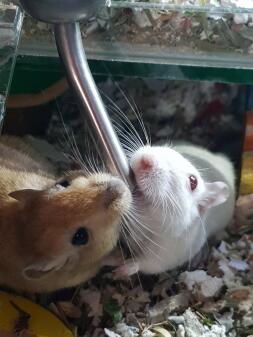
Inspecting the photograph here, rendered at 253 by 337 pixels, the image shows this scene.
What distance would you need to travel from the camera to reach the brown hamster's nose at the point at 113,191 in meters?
1.66

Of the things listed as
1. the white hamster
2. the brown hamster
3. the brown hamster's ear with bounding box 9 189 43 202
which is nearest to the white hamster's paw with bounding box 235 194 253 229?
the white hamster

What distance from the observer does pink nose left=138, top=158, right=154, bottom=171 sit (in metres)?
1.75

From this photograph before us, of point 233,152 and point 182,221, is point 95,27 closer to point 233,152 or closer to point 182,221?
point 182,221

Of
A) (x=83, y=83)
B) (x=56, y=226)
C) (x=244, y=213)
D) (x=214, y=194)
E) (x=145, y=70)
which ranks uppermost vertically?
(x=83, y=83)

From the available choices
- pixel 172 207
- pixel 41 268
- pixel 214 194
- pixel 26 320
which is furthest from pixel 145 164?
pixel 26 320

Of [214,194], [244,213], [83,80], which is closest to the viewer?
[83,80]

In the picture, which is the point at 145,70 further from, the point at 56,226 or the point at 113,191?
the point at 56,226

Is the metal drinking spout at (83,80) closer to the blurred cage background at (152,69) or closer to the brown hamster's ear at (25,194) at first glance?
the blurred cage background at (152,69)

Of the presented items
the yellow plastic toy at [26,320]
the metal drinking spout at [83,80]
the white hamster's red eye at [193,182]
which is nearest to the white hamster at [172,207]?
the white hamster's red eye at [193,182]

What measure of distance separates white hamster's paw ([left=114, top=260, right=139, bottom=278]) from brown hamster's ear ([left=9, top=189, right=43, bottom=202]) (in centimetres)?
34

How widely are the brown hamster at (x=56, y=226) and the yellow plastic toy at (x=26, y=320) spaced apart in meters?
0.05

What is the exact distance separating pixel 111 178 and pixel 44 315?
422mm

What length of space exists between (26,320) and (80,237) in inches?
11.0

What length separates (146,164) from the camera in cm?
175
